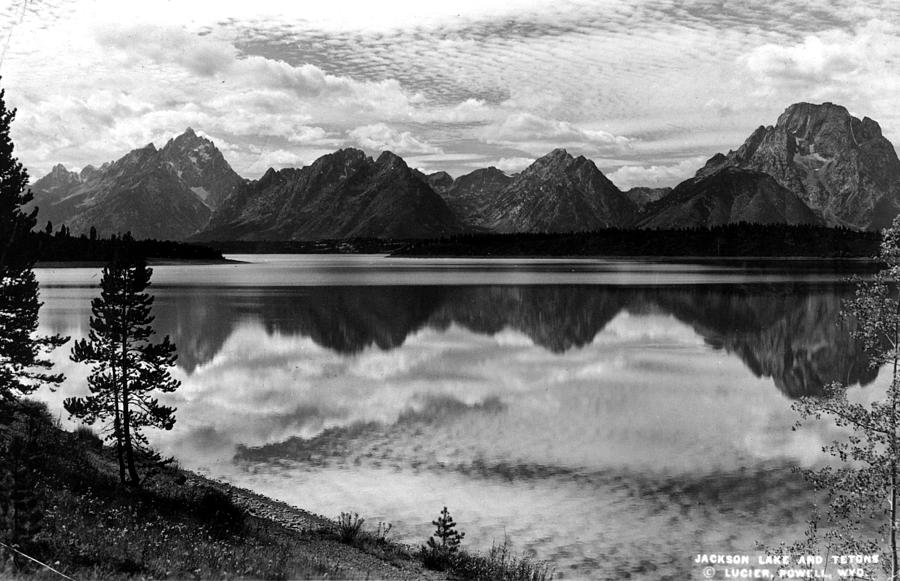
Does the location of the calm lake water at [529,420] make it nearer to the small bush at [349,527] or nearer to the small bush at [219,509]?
the small bush at [349,527]

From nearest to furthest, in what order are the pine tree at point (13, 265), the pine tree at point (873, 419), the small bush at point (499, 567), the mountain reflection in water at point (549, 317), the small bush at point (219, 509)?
the pine tree at point (873, 419) → the small bush at point (499, 567) → the small bush at point (219, 509) → the pine tree at point (13, 265) → the mountain reflection in water at point (549, 317)

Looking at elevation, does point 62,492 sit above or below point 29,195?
below

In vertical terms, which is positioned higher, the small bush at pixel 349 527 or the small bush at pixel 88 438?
the small bush at pixel 349 527

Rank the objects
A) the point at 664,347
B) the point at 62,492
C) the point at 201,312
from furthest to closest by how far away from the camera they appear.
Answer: the point at 201,312 → the point at 664,347 → the point at 62,492

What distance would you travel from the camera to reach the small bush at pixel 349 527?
75.3ft

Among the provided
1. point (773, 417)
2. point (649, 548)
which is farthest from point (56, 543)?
point (773, 417)

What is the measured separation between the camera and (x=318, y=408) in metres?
42.5

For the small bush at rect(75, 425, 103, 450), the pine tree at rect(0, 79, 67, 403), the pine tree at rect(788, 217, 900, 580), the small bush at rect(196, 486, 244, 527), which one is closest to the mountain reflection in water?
the small bush at rect(75, 425, 103, 450)

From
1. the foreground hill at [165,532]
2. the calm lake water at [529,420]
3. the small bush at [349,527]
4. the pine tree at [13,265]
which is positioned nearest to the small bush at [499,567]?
the foreground hill at [165,532]

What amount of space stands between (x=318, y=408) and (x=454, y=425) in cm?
915

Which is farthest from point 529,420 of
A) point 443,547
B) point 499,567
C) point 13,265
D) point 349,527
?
point 13,265

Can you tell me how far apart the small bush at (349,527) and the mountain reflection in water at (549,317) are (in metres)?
35.9

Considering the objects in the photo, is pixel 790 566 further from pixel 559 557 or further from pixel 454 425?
pixel 454 425

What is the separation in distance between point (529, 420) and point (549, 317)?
51.2 m
